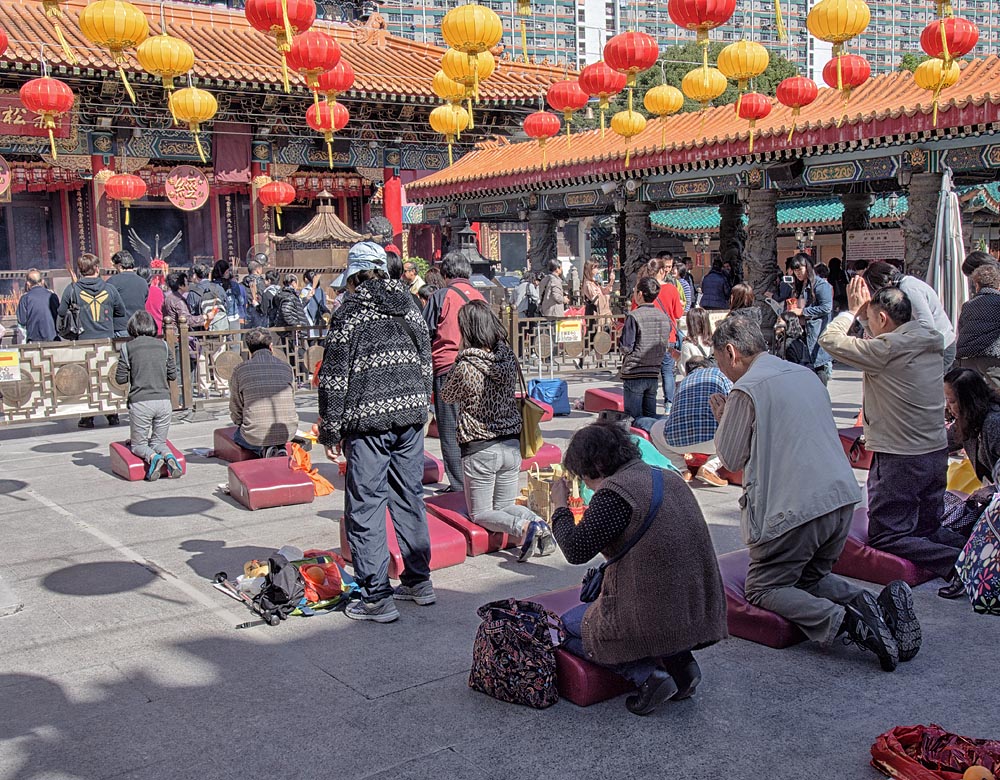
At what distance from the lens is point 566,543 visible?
336cm

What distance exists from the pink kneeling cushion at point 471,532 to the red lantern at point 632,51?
5.64 meters

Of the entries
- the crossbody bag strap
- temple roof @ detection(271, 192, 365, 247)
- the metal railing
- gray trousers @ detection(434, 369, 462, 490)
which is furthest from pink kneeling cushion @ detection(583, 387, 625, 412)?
temple roof @ detection(271, 192, 365, 247)

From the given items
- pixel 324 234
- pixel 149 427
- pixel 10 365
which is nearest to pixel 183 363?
pixel 10 365

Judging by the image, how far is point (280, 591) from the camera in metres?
4.68

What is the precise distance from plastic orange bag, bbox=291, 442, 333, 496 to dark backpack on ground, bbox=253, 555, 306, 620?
2.28 metres

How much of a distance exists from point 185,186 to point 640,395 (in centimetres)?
1173

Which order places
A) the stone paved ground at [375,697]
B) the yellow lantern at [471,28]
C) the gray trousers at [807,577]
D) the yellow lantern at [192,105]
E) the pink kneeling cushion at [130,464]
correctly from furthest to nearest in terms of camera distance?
the yellow lantern at [192,105], the yellow lantern at [471,28], the pink kneeling cushion at [130,464], the gray trousers at [807,577], the stone paved ground at [375,697]

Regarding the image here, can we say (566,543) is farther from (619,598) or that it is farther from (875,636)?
(875,636)

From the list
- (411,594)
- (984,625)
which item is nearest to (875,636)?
(984,625)

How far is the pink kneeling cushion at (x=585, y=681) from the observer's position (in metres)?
3.61

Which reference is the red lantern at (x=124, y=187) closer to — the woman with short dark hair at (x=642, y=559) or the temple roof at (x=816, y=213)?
the temple roof at (x=816, y=213)

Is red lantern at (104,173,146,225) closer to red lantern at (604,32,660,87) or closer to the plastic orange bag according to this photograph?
red lantern at (604,32,660,87)

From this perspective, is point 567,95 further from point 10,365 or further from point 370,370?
point 370,370

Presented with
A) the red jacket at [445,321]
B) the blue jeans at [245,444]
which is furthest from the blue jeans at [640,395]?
the blue jeans at [245,444]
